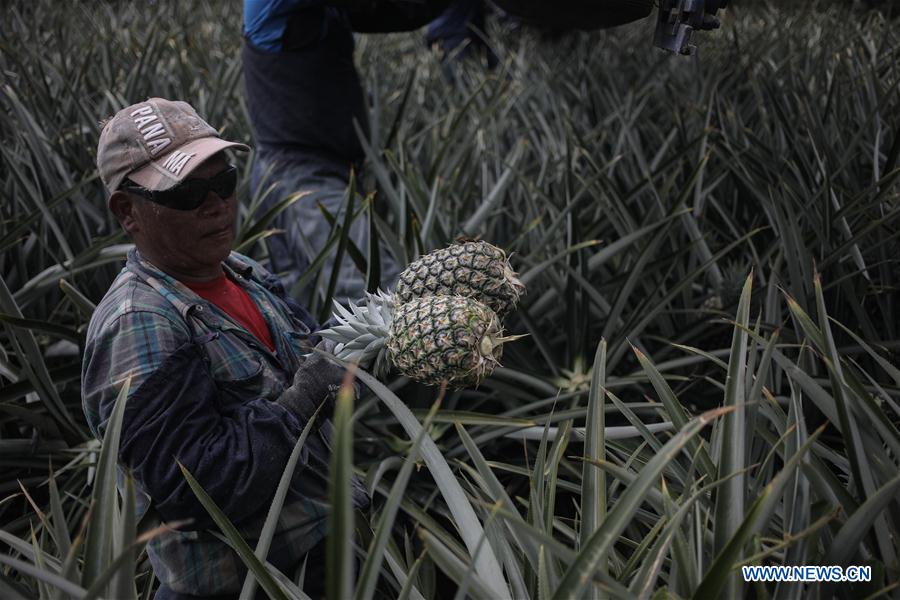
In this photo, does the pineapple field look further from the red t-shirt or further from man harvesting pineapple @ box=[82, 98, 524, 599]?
the red t-shirt

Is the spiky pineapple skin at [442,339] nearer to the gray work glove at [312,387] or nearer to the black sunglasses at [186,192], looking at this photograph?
the gray work glove at [312,387]

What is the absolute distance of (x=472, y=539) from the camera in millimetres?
1198

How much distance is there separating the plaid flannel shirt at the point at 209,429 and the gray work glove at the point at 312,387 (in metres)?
0.02

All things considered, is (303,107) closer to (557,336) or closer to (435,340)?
(557,336)

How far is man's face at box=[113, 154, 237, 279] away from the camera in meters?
1.45

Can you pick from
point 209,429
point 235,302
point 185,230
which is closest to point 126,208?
point 185,230

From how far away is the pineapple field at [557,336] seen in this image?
1166 mm

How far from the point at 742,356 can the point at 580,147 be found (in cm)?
194

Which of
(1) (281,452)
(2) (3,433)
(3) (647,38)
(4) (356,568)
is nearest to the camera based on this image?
(1) (281,452)

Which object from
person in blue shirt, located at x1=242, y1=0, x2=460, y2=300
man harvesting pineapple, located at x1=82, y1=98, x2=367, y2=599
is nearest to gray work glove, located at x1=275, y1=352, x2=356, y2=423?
man harvesting pineapple, located at x1=82, y1=98, x2=367, y2=599

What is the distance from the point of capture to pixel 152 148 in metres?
1.43

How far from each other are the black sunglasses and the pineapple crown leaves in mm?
324

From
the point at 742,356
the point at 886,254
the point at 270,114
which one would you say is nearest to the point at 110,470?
the point at 742,356

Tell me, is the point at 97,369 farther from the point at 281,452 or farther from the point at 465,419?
the point at 465,419
